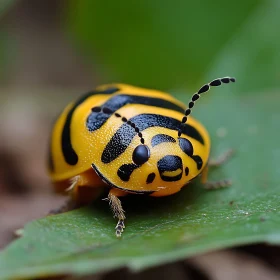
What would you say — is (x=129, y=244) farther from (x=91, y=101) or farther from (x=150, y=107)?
(x=91, y=101)

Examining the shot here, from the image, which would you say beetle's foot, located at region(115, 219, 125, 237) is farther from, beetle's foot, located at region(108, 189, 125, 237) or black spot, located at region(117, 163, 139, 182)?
black spot, located at region(117, 163, 139, 182)

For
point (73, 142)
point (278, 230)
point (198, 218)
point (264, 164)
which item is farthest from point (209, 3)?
point (278, 230)

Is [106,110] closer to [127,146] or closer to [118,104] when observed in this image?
[118,104]

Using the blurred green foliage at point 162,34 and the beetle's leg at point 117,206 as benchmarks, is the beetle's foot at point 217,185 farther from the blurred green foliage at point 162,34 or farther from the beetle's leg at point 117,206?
the blurred green foliage at point 162,34

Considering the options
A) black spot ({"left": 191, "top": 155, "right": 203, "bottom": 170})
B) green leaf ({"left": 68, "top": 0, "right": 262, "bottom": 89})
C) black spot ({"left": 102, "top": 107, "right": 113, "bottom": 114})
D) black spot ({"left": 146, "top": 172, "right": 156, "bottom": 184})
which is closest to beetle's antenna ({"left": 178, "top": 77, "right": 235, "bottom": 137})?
black spot ({"left": 191, "top": 155, "right": 203, "bottom": 170})

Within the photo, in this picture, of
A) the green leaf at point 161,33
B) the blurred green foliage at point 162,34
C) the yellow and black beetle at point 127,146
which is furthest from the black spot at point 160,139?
the green leaf at point 161,33
